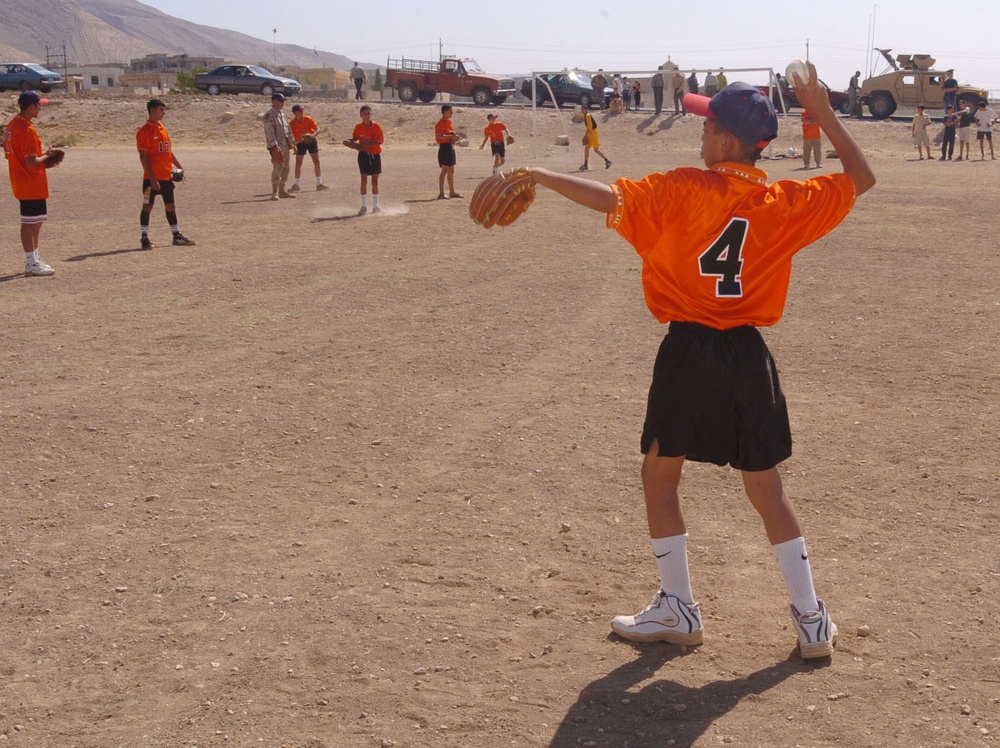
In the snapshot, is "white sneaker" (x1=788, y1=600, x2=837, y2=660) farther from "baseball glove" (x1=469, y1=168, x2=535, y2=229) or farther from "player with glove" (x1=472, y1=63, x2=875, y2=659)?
"baseball glove" (x1=469, y1=168, x2=535, y2=229)

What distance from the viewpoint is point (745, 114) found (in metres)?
3.49

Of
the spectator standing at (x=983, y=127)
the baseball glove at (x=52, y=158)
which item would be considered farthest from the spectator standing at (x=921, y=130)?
the baseball glove at (x=52, y=158)

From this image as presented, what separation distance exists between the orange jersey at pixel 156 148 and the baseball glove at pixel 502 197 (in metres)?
10.5

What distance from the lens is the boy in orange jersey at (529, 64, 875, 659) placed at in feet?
11.4

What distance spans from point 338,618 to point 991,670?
2.44 metres

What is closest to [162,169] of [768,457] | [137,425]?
[137,425]

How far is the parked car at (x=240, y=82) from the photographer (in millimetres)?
52500

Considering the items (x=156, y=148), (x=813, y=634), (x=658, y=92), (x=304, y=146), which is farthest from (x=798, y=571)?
(x=658, y=92)

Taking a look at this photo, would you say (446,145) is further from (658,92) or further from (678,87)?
(658,92)

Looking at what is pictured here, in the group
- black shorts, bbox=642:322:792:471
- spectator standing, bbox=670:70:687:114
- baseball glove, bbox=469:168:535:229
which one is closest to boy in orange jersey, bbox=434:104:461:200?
baseball glove, bbox=469:168:535:229

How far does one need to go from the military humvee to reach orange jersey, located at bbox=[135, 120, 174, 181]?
3409 centimetres

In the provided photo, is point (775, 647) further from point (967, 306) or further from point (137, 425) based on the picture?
point (967, 306)

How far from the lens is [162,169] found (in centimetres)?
1334

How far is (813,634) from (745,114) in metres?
1.86
